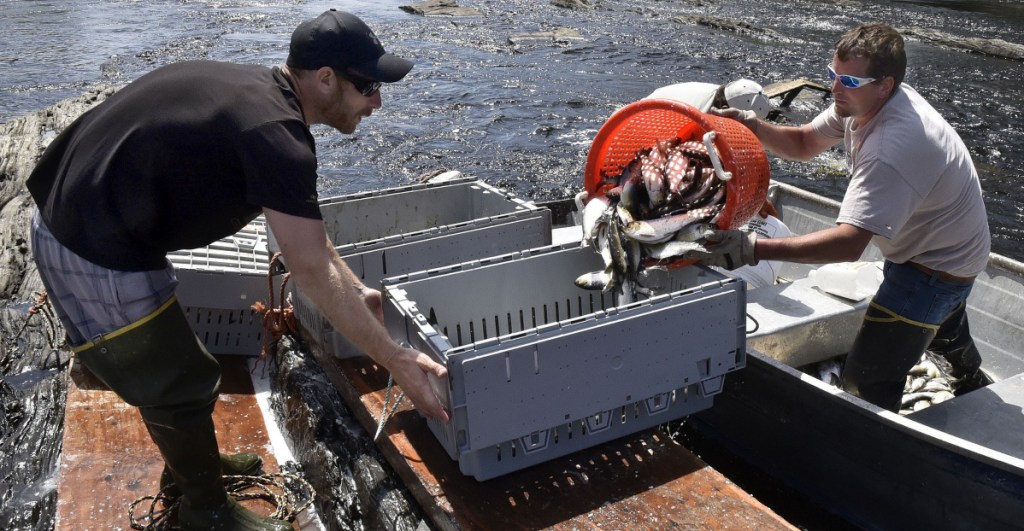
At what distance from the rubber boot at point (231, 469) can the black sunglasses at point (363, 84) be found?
1.55 m

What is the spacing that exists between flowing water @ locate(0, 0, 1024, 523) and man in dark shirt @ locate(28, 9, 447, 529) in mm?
7316

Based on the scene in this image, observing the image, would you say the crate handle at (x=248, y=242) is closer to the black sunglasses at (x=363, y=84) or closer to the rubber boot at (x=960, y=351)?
the black sunglasses at (x=363, y=84)

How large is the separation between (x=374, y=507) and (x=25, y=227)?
4.86m

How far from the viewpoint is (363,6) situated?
2291 centimetres

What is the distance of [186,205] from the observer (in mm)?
2412

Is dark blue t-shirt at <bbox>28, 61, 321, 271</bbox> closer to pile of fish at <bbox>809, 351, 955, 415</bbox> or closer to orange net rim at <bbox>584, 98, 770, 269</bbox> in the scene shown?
orange net rim at <bbox>584, 98, 770, 269</bbox>

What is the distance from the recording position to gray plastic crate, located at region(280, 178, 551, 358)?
3572 mm

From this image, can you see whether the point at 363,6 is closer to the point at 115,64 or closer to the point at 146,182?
the point at 115,64

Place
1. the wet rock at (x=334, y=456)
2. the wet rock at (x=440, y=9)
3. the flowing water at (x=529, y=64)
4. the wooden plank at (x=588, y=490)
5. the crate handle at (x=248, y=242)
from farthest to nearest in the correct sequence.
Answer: the wet rock at (x=440, y=9) → the flowing water at (x=529, y=64) → the crate handle at (x=248, y=242) → the wet rock at (x=334, y=456) → the wooden plank at (x=588, y=490)

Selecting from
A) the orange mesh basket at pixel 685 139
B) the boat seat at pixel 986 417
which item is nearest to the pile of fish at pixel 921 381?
the boat seat at pixel 986 417

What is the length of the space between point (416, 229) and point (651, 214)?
148 cm

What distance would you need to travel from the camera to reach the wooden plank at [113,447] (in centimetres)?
309

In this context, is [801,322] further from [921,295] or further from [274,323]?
[274,323]

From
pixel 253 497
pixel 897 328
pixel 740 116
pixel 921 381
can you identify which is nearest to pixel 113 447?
pixel 253 497
